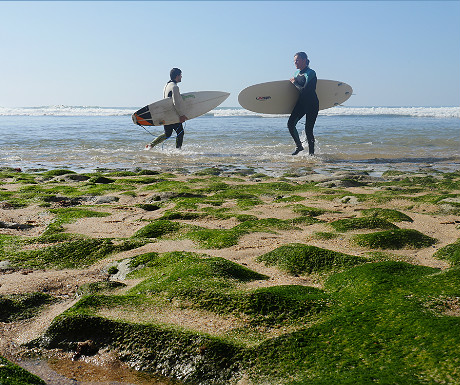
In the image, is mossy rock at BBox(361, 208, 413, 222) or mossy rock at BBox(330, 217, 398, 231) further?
mossy rock at BBox(361, 208, 413, 222)

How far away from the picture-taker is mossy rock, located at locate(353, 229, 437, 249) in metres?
4.60

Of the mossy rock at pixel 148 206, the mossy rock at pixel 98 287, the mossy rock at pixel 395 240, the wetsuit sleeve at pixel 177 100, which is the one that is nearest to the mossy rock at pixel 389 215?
the mossy rock at pixel 395 240

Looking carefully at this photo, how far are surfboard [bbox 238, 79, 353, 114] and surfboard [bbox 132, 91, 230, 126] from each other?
56.9 inches

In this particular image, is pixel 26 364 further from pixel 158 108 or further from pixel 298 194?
pixel 158 108

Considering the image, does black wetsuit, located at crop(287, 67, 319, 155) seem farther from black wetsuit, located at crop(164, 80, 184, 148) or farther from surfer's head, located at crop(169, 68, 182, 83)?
black wetsuit, located at crop(164, 80, 184, 148)

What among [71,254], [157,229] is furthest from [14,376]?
[157,229]

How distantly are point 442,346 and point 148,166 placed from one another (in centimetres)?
1163

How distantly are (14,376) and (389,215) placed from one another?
4830 mm

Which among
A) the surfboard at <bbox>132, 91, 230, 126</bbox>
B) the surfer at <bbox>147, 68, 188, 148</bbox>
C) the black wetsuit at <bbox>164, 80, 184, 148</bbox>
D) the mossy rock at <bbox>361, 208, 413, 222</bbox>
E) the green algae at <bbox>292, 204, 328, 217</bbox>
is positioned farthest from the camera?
the surfboard at <bbox>132, 91, 230, 126</bbox>

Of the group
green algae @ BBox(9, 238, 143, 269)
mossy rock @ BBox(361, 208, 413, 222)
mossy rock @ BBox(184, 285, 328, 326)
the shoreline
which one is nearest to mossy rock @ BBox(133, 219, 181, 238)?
the shoreline

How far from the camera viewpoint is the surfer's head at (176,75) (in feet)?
47.8

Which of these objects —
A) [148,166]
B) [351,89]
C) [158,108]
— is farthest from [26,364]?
[351,89]

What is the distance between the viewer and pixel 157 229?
523cm

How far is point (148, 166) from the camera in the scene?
13344 mm
